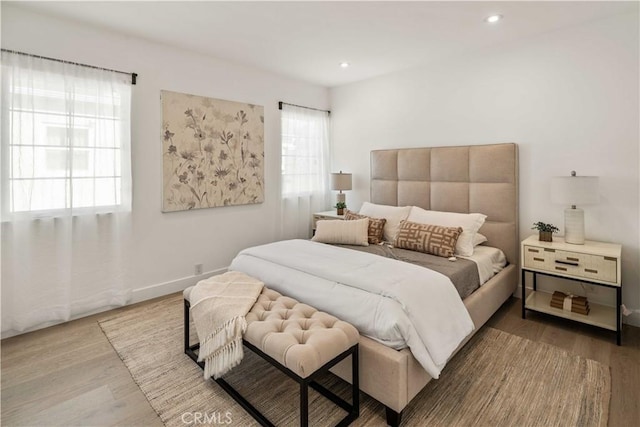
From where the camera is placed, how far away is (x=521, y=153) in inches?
130

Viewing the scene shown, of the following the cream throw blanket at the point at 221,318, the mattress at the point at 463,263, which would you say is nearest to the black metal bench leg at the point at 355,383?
the cream throw blanket at the point at 221,318

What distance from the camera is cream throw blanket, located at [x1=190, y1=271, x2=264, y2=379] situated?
1.84 m

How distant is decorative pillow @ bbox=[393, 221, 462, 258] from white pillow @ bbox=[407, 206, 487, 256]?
0.08 m

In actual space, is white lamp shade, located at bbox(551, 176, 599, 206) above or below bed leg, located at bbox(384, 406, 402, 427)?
above

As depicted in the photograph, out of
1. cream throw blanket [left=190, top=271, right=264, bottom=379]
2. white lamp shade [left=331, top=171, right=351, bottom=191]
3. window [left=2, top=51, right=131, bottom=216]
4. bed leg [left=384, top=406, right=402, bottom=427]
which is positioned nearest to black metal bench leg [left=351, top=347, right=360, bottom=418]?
bed leg [left=384, top=406, right=402, bottom=427]

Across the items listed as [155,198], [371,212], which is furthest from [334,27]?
[155,198]

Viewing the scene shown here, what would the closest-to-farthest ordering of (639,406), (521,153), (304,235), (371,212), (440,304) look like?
(639,406) → (440,304) → (521,153) → (371,212) → (304,235)

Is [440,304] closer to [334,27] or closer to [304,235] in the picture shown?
[334,27]

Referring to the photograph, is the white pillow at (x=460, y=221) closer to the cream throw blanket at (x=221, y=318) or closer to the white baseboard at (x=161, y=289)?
the cream throw blanket at (x=221, y=318)

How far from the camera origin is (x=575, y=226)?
9.23 ft

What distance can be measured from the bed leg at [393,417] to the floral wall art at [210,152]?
2809mm

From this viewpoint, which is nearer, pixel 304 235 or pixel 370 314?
pixel 370 314

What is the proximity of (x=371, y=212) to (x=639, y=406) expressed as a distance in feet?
8.51

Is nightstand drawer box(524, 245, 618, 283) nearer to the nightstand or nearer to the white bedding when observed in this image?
the nightstand
